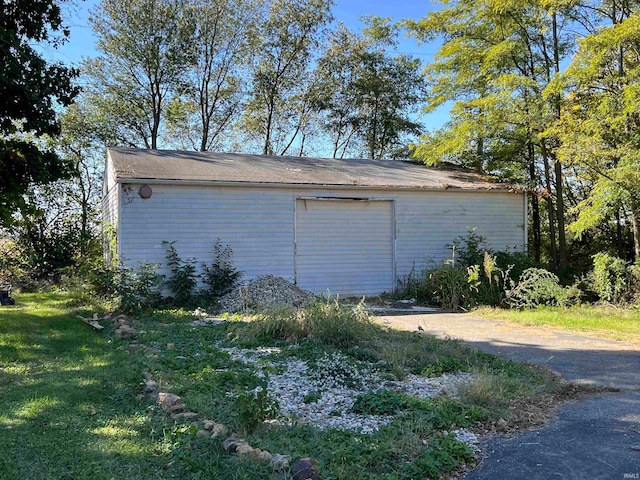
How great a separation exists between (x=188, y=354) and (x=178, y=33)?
18345mm

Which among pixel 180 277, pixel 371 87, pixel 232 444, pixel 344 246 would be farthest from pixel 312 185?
pixel 371 87

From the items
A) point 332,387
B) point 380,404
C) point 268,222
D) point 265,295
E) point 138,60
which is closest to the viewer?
point 380,404

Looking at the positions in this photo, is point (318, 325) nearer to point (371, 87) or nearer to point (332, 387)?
point (332, 387)

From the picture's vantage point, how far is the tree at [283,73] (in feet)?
70.0

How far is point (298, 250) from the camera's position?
10.9 metres

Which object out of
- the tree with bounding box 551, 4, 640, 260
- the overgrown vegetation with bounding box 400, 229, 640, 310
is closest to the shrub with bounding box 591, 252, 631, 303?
the overgrown vegetation with bounding box 400, 229, 640, 310

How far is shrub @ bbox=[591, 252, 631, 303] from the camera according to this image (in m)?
9.20

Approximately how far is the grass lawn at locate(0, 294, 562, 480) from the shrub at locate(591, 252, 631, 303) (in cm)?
526

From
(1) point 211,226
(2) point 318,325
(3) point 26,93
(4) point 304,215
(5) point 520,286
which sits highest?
(3) point 26,93

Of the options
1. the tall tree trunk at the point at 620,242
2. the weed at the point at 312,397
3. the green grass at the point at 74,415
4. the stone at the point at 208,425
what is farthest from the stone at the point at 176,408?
the tall tree trunk at the point at 620,242

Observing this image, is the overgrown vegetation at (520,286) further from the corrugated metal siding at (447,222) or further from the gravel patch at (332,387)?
the gravel patch at (332,387)

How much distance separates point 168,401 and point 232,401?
1.58 feet

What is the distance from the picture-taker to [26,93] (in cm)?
740

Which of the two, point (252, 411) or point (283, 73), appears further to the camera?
point (283, 73)
